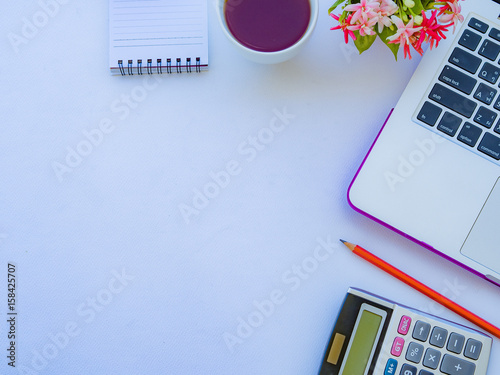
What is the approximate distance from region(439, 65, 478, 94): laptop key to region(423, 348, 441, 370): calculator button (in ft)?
1.01

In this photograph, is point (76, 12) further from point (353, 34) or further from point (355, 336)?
point (355, 336)

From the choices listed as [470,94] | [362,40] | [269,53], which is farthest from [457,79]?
[269,53]

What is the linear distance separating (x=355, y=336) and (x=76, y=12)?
0.55 m

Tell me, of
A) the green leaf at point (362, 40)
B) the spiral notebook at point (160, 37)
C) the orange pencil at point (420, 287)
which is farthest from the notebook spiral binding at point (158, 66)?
the orange pencil at point (420, 287)

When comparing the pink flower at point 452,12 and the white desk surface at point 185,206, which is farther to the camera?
the white desk surface at point 185,206

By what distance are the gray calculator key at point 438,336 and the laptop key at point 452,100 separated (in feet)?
0.84

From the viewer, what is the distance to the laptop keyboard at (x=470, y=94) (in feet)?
1.85

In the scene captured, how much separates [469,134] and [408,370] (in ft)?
0.94

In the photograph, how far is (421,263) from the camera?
605 mm

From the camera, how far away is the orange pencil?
59 centimetres

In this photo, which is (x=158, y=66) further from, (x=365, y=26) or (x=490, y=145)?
(x=490, y=145)

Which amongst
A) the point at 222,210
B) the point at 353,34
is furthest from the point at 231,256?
the point at 353,34

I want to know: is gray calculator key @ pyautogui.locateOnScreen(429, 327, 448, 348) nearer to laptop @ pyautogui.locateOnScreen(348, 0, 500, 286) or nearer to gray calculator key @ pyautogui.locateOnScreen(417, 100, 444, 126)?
laptop @ pyautogui.locateOnScreen(348, 0, 500, 286)

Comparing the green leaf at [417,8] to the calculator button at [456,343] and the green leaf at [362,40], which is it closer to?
the green leaf at [362,40]
